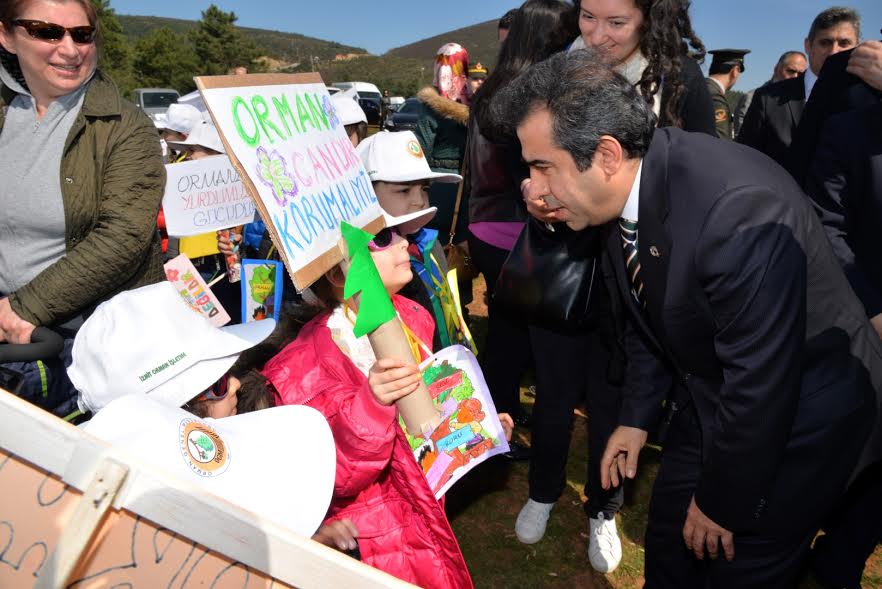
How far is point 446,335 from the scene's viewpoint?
2.73m

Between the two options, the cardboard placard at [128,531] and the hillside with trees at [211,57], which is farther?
the hillside with trees at [211,57]

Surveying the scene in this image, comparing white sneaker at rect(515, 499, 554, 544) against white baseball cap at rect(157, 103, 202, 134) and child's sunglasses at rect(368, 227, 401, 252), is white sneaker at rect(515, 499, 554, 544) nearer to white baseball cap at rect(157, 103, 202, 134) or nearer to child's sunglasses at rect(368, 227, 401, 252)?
child's sunglasses at rect(368, 227, 401, 252)

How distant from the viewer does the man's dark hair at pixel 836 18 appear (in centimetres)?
452

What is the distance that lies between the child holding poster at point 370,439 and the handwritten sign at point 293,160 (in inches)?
14.6

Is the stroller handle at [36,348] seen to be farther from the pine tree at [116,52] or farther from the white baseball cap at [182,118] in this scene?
the pine tree at [116,52]

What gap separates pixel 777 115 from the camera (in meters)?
4.30

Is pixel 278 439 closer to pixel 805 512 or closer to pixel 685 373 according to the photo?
pixel 685 373

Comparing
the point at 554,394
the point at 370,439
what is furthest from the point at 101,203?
the point at 554,394

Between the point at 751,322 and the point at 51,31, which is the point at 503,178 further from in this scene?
Answer: the point at 51,31

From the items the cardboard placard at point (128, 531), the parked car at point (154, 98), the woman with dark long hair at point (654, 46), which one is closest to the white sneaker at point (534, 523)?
the woman with dark long hair at point (654, 46)

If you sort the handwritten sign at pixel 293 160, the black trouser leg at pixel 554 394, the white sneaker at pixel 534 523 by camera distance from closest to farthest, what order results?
the handwritten sign at pixel 293 160
the black trouser leg at pixel 554 394
the white sneaker at pixel 534 523

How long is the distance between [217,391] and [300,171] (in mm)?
692

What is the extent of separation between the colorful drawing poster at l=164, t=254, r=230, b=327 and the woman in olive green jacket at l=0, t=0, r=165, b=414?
1.49 ft

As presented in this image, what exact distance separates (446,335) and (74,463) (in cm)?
194
